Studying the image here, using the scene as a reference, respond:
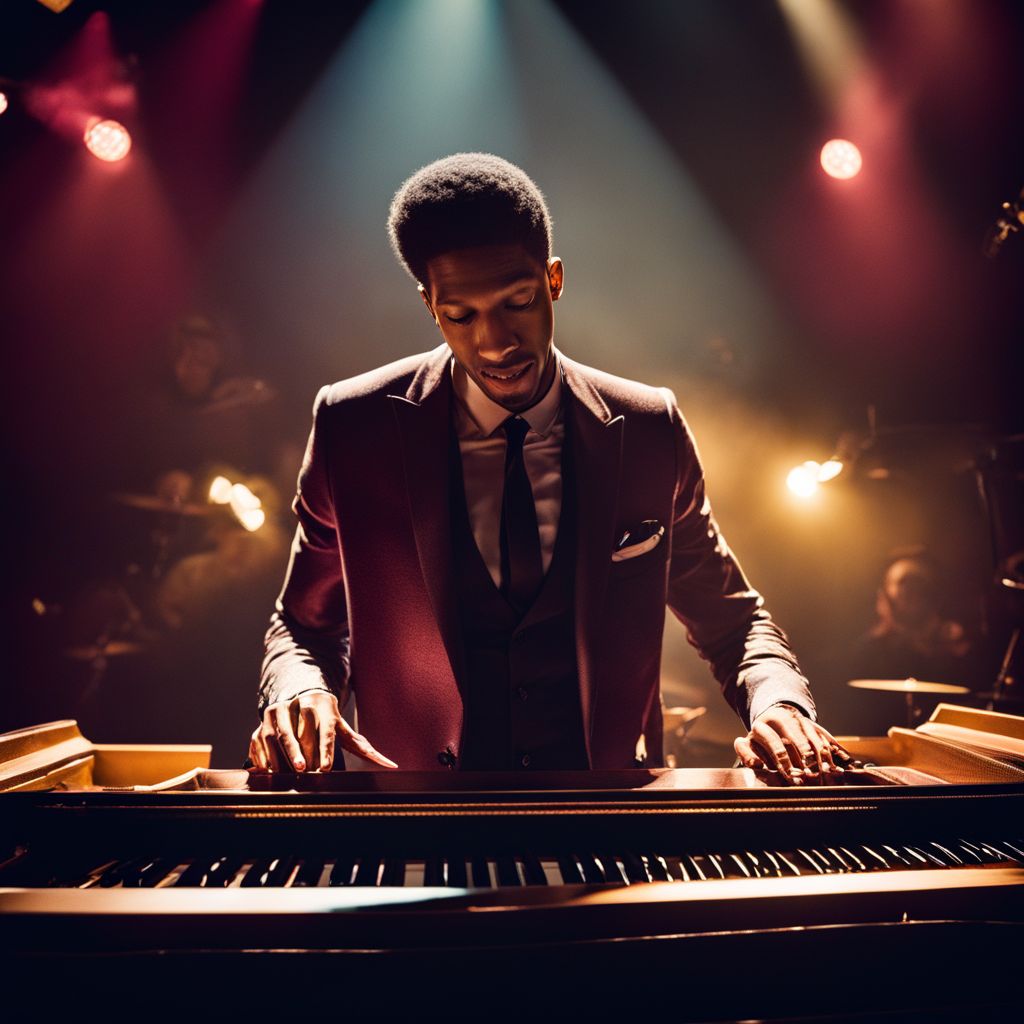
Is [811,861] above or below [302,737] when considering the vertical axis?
below

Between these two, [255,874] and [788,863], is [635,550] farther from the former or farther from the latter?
[255,874]

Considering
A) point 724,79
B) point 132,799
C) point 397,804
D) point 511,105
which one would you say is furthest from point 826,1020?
point 724,79

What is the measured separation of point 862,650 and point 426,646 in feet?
22.3

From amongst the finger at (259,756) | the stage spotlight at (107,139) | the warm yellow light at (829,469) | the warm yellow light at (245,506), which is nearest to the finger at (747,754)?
the finger at (259,756)

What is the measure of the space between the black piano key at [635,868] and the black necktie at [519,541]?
84cm

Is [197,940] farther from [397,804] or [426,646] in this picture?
[426,646]

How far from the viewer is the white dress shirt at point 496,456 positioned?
6.36ft

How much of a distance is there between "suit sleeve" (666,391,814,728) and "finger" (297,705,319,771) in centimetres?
109

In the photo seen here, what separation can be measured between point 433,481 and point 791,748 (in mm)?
Answer: 1084

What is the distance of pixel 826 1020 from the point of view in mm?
829

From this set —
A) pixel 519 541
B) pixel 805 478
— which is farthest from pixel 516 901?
pixel 805 478

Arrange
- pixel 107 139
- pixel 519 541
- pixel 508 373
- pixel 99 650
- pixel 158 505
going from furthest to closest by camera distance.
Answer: pixel 158 505 < pixel 99 650 < pixel 107 139 < pixel 519 541 < pixel 508 373

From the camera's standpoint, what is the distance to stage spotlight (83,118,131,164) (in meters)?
5.43

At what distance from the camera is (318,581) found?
1.97 metres
